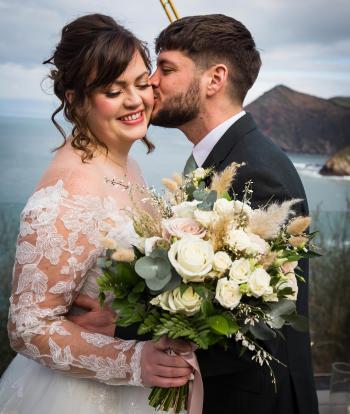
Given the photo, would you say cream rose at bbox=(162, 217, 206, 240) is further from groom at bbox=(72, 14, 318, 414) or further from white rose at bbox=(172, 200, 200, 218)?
groom at bbox=(72, 14, 318, 414)

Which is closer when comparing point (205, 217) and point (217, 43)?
point (205, 217)

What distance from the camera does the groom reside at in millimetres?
1937

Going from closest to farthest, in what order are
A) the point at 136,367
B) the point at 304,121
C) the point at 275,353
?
the point at 136,367 < the point at 275,353 < the point at 304,121

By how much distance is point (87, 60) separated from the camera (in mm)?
1914

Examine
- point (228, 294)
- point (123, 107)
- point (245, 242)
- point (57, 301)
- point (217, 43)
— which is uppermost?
point (217, 43)

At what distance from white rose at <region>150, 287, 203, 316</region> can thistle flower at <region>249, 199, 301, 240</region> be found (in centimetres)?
22

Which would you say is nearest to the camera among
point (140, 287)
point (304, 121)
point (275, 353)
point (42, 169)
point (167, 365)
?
point (140, 287)

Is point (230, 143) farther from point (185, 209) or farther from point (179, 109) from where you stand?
point (185, 209)

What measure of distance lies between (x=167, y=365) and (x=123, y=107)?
0.86 metres

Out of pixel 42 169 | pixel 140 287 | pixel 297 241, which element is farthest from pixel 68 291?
pixel 42 169

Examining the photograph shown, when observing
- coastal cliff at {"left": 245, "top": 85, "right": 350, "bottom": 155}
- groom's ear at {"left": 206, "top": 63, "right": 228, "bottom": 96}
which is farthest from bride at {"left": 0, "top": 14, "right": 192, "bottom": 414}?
Answer: coastal cliff at {"left": 245, "top": 85, "right": 350, "bottom": 155}

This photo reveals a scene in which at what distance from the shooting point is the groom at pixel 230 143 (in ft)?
6.35

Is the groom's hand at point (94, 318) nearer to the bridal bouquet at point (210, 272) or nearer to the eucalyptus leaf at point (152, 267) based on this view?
the bridal bouquet at point (210, 272)

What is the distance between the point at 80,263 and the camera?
179cm
